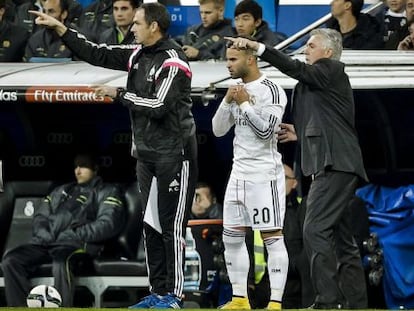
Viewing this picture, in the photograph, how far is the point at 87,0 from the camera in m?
15.0

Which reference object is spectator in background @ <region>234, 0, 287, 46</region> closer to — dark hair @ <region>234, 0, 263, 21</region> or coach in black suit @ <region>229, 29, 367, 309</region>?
dark hair @ <region>234, 0, 263, 21</region>

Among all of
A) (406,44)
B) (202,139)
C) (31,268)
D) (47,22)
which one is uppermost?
(47,22)

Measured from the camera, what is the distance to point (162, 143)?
10.4 m

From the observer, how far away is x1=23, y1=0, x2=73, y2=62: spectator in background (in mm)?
14047

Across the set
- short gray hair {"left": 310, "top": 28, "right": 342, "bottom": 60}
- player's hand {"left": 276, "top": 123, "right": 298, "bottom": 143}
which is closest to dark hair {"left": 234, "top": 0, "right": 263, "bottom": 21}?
player's hand {"left": 276, "top": 123, "right": 298, "bottom": 143}

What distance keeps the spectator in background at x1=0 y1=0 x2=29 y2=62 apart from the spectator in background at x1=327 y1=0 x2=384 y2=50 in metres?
2.95

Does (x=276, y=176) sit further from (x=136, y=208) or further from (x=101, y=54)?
(x=136, y=208)

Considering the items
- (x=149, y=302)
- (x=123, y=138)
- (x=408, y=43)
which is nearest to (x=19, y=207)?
(x=123, y=138)

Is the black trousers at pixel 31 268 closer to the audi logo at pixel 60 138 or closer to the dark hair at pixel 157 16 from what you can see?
the audi logo at pixel 60 138

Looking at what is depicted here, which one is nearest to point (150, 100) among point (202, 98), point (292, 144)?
point (202, 98)

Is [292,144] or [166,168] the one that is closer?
[166,168]

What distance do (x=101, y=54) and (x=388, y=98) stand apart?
2.82 m

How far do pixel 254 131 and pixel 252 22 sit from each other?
2.69 metres

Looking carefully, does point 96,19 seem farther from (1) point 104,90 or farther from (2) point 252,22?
(1) point 104,90
